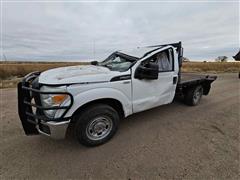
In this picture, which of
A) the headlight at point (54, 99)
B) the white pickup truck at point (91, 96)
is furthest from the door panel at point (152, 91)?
the headlight at point (54, 99)

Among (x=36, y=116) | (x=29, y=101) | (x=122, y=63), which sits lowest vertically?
(x=36, y=116)

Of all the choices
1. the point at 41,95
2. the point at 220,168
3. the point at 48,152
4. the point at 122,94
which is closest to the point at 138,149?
the point at 122,94

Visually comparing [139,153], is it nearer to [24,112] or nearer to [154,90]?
[154,90]

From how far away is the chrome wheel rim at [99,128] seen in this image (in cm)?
290

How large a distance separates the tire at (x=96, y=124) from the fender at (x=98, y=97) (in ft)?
0.66

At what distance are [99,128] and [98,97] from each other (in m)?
0.64

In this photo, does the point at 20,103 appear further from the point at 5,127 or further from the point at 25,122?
Result: the point at 5,127

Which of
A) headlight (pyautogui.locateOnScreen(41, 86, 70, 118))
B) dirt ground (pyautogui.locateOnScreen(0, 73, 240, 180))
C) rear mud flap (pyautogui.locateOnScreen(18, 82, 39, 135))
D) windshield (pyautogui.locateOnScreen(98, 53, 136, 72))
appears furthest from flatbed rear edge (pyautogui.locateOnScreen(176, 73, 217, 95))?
rear mud flap (pyautogui.locateOnScreen(18, 82, 39, 135))

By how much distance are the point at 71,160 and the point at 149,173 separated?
1.27 metres

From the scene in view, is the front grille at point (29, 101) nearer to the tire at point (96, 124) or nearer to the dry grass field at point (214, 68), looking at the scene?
the tire at point (96, 124)

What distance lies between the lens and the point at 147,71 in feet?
10.7

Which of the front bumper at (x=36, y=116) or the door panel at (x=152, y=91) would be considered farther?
the door panel at (x=152, y=91)

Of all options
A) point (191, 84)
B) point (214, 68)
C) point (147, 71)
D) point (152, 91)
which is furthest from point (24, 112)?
point (214, 68)

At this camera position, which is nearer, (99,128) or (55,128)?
(55,128)
